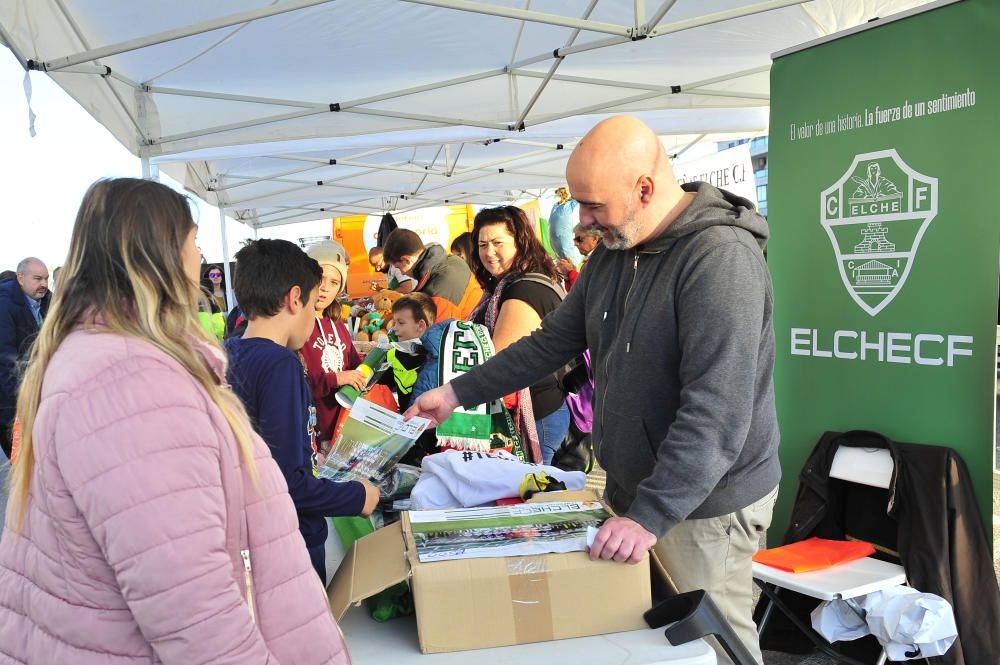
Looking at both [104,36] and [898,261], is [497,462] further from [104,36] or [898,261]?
[104,36]

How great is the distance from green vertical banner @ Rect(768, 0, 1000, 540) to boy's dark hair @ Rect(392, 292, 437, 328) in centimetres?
159

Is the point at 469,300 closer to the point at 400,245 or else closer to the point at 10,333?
the point at 400,245

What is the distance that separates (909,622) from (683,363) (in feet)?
A: 4.82

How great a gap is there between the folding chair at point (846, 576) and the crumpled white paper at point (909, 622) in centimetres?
4

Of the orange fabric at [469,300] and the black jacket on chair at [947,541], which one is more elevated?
the orange fabric at [469,300]

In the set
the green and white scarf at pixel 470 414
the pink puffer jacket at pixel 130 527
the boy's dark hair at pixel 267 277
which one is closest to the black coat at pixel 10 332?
the green and white scarf at pixel 470 414

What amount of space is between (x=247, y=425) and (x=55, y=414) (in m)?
0.24

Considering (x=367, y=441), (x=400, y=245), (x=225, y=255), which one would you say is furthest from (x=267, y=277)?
(x=225, y=255)

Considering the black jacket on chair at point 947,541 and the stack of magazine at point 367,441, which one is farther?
the black jacket on chair at point 947,541

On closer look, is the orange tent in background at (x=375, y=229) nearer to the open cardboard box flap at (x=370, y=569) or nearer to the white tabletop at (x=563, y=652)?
the open cardboard box flap at (x=370, y=569)

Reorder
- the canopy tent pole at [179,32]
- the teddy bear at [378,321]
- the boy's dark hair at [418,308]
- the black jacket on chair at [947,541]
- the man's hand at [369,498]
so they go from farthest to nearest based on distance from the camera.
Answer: the teddy bear at [378,321] < the boy's dark hair at [418,308] < the canopy tent pole at [179,32] < the black jacket on chair at [947,541] < the man's hand at [369,498]

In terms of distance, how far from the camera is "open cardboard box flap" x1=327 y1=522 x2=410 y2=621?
1.30 metres

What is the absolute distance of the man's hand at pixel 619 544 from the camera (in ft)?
4.42

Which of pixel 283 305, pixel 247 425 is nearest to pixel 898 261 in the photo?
pixel 283 305
